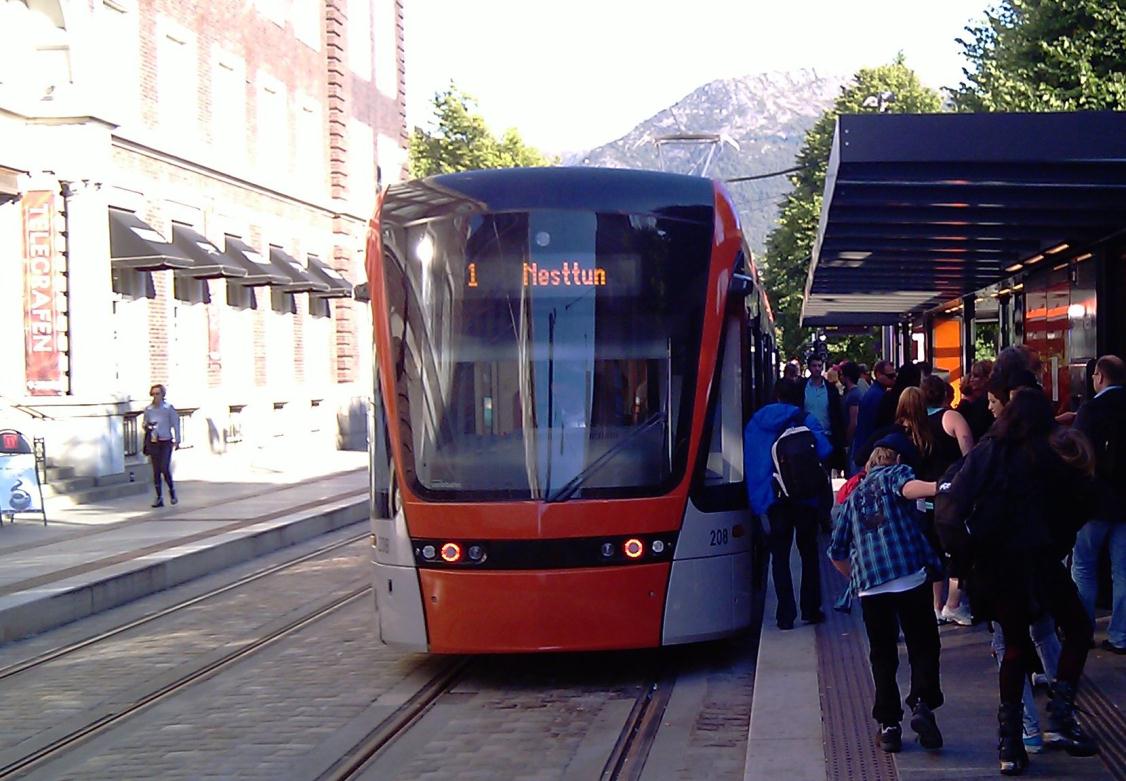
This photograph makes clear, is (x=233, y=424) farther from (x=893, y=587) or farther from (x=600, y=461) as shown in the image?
(x=893, y=587)

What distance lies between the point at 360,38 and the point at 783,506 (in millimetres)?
34971

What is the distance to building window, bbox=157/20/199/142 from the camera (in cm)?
2848

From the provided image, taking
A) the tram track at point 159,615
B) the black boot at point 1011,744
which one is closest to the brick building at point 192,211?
the tram track at point 159,615

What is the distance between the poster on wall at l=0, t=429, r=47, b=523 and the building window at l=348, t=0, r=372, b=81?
24.9m

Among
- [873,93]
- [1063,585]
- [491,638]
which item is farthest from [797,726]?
[873,93]

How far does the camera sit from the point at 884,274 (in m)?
20.8

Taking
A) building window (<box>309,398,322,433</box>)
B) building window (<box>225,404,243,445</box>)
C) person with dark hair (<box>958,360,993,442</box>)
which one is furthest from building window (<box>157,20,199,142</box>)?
person with dark hair (<box>958,360,993,442</box>)

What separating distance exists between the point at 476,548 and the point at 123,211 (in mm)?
19245

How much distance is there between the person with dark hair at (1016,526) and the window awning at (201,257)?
2292cm

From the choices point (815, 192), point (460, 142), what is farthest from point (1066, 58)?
point (460, 142)

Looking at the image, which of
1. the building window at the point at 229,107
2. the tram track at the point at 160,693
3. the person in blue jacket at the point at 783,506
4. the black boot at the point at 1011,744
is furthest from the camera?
the building window at the point at 229,107

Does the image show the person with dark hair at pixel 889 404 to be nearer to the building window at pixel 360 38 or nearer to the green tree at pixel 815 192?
the building window at pixel 360 38

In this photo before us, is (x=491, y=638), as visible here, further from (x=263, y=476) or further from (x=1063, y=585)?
(x=263, y=476)

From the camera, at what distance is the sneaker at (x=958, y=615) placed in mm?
9477
